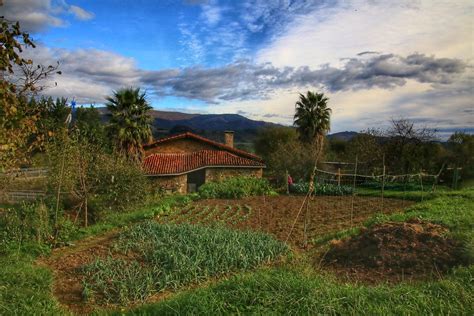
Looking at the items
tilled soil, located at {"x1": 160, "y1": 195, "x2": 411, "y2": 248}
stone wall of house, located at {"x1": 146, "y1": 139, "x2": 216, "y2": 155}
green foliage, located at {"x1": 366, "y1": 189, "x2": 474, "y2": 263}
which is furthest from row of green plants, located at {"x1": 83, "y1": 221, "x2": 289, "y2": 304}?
stone wall of house, located at {"x1": 146, "y1": 139, "x2": 216, "y2": 155}

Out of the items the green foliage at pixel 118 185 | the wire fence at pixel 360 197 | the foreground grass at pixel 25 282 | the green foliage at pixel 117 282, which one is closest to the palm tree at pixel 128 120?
the green foliage at pixel 118 185

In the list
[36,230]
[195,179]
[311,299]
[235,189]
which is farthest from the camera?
[195,179]

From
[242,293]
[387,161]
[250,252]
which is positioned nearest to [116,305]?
[242,293]

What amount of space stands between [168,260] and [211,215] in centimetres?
556

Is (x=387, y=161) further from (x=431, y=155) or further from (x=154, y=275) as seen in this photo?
(x=154, y=275)

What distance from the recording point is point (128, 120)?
73.8 ft

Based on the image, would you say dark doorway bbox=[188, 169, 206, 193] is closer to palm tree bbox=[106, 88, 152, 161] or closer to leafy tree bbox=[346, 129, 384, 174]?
palm tree bbox=[106, 88, 152, 161]

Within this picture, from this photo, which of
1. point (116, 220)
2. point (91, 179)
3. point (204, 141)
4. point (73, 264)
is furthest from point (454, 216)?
point (204, 141)

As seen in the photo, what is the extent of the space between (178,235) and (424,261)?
5171 millimetres

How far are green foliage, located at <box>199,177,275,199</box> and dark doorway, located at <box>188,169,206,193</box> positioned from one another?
7164 millimetres

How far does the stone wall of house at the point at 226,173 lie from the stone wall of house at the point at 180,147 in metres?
3.11

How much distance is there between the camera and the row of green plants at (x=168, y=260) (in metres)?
6.22

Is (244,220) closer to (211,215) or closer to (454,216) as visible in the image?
(211,215)

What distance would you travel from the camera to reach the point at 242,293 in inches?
181
